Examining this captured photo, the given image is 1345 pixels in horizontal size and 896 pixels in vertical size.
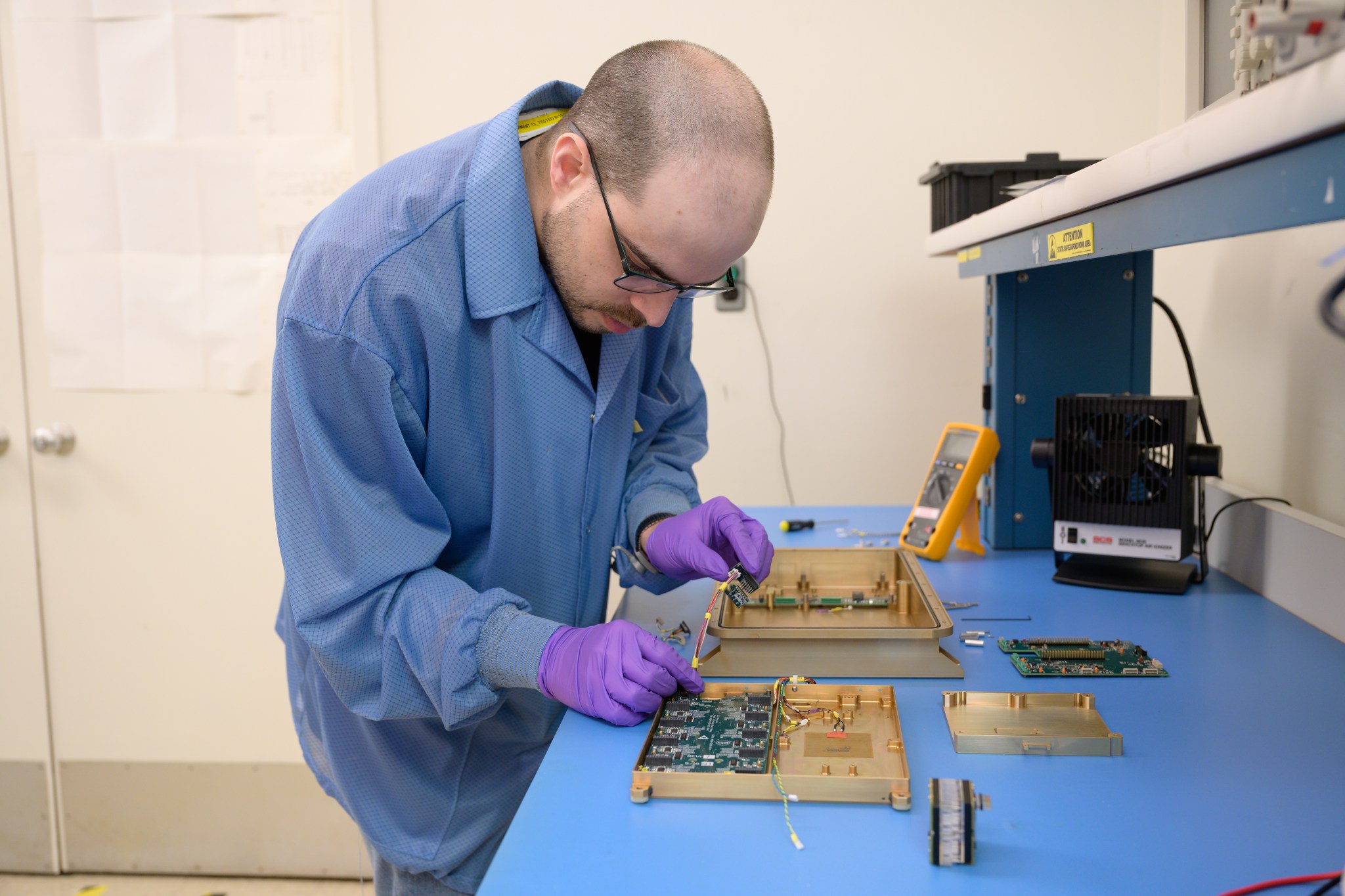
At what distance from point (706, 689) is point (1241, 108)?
0.74 metres

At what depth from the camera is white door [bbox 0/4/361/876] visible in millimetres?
2461

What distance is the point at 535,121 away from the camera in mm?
1305

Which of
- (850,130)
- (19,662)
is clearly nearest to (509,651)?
(850,130)

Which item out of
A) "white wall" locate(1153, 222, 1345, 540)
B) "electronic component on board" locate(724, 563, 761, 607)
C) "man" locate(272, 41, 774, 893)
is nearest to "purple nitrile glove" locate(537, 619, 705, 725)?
"man" locate(272, 41, 774, 893)

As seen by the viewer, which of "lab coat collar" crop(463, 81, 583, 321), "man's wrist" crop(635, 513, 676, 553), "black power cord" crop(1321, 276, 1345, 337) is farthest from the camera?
"man's wrist" crop(635, 513, 676, 553)

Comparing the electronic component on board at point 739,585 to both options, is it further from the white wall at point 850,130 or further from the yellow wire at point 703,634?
the white wall at point 850,130

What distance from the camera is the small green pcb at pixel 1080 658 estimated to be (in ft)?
3.78

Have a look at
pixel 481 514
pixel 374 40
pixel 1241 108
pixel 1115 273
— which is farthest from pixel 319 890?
pixel 1241 108

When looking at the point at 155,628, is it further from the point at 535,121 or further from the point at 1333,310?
the point at 1333,310

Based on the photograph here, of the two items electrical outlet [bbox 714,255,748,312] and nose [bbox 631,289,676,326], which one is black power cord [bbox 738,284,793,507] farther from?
nose [bbox 631,289,676,326]

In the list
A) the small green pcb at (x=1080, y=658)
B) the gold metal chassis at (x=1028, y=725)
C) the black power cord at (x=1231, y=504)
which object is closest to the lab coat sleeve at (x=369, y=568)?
the gold metal chassis at (x=1028, y=725)

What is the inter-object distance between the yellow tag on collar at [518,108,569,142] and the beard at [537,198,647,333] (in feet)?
0.56

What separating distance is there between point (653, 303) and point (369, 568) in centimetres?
44

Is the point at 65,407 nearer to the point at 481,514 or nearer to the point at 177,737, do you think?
the point at 177,737
